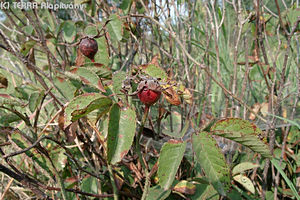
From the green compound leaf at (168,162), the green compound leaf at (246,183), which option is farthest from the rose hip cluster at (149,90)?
the green compound leaf at (246,183)

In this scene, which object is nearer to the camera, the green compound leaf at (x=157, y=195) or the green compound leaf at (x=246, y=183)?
the green compound leaf at (x=157, y=195)

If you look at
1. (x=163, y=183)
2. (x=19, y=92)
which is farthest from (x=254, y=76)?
(x=19, y=92)

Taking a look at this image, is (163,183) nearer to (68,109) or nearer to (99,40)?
(68,109)

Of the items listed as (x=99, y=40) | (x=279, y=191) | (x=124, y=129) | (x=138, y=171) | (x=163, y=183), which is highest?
(x=99, y=40)

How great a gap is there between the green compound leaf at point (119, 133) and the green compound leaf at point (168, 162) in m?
0.08

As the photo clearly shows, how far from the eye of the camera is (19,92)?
0.94 metres

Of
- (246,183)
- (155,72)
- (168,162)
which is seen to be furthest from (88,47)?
(246,183)

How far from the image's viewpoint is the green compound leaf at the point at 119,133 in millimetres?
494

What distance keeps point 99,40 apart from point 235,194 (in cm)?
62

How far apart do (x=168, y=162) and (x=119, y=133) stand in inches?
4.5

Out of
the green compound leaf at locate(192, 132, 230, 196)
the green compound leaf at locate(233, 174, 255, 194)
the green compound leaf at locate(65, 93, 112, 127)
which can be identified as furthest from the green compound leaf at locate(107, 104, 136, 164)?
the green compound leaf at locate(233, 174, 255, 194)

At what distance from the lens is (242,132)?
547mm

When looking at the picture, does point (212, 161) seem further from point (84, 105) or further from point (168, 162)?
point (84, 105)

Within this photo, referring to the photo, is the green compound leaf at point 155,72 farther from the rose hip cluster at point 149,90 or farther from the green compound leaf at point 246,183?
the green compound leaf at point 246,183
